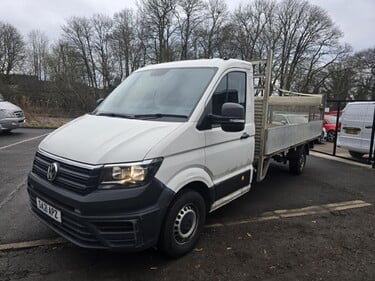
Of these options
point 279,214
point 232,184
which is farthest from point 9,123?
point 279,214

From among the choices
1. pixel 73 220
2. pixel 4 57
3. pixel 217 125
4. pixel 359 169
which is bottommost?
pixel 359 169

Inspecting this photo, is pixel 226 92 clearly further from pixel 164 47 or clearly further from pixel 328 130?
pixel 164 47

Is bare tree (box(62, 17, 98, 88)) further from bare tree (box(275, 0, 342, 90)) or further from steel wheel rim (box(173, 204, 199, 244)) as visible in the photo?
steel wheel rim (box(173, 204, 199, 244))

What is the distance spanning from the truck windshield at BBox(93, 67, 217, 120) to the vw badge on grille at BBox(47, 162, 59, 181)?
3.13ft

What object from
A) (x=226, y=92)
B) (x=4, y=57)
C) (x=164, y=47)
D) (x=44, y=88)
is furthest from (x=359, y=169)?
A: (x=4, y=57)

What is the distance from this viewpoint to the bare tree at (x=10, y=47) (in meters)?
40.5

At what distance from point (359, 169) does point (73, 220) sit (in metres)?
8.35

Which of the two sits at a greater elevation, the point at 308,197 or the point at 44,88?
the point at 44,88

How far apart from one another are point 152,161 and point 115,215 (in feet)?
1.91

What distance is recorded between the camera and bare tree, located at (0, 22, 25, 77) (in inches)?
1594

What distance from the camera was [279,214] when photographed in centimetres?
504

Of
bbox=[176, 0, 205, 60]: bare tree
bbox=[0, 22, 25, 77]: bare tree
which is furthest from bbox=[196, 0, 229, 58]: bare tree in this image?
bbox=[0, 22, 25, 77]: bare tree

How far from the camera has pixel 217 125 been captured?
12.4ft

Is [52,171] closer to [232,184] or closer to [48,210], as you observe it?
[48,210]
